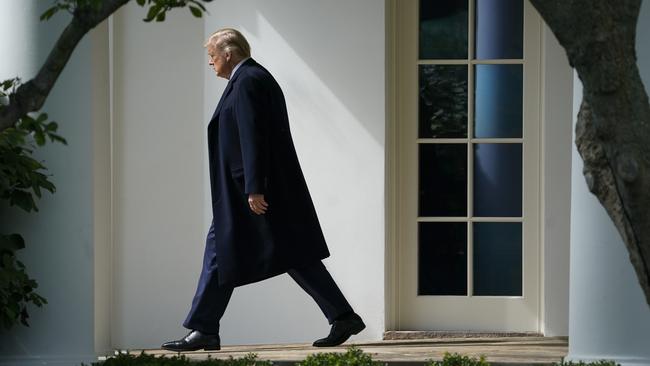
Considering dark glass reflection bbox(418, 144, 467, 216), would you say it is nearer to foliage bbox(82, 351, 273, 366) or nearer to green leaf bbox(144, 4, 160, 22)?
foliage bbox(82, 351, 273, 366)

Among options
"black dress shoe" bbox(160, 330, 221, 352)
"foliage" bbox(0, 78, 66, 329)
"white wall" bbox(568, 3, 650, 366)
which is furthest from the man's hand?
"white wall" bbox(568, 3, 650, 366)

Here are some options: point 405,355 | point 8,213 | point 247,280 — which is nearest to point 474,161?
point 405,355

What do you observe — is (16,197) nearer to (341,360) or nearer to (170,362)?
(170,362)

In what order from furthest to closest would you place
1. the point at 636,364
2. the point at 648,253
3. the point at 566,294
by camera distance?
1. the point at 566,294
2. the point at 636,364
3. the point at 648,253

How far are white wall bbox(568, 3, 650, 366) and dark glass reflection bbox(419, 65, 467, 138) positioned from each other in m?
1.86

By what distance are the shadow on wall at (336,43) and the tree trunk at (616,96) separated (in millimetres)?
4438

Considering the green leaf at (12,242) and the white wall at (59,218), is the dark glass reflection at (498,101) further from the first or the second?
the green leaf at (12,242)

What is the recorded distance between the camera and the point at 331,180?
8750mm

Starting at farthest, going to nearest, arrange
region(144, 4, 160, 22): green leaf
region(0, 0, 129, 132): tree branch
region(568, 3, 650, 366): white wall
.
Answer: region(568, 3, 650, 366): white wall → region(144, 4, 160, 22): green leaf → region(0, 0, 129, 132): tree branch

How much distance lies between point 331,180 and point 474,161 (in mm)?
937

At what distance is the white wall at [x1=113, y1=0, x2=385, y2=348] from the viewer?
8.67m

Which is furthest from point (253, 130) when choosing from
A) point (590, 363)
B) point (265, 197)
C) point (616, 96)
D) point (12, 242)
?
point (616, 96)

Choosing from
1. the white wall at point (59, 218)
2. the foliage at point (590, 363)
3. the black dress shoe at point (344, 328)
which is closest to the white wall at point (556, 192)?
the foliage at point (590, 363)

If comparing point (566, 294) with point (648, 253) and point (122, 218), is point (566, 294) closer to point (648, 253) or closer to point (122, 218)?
point (122, 218)
